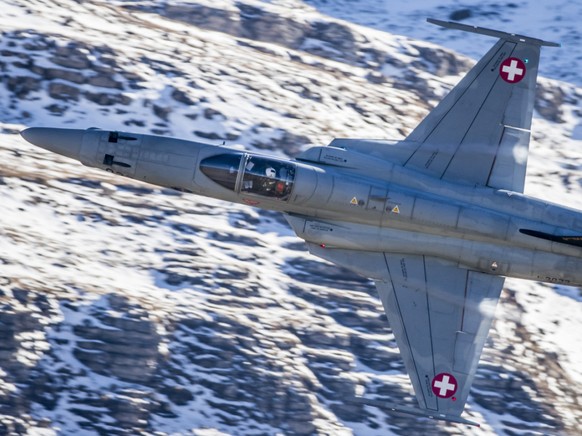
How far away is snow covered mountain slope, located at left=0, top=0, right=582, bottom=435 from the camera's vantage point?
31.1 metres

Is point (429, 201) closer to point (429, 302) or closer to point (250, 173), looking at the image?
point (429, 302)

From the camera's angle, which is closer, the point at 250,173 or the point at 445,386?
the point at 250,173

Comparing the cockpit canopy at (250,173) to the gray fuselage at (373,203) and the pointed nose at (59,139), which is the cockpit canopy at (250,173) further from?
the pointed nose at (59,139)

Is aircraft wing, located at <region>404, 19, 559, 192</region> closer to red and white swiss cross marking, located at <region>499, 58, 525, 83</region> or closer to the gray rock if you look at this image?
red and white swiss cross marking, located at <region>499, 58, 525, 83</region>

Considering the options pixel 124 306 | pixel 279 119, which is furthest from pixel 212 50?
pixel 124 306

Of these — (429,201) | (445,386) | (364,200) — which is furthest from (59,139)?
(445,386)

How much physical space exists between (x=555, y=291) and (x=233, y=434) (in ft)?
37.4

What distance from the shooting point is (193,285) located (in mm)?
33125

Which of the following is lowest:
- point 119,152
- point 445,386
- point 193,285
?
point 445,386

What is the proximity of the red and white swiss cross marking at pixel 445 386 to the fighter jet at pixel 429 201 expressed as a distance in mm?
27

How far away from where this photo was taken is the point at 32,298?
31.4m

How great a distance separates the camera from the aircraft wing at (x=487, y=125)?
27.8 meters

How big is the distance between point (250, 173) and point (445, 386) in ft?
23.2

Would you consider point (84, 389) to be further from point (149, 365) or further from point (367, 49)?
point (367, 49)
